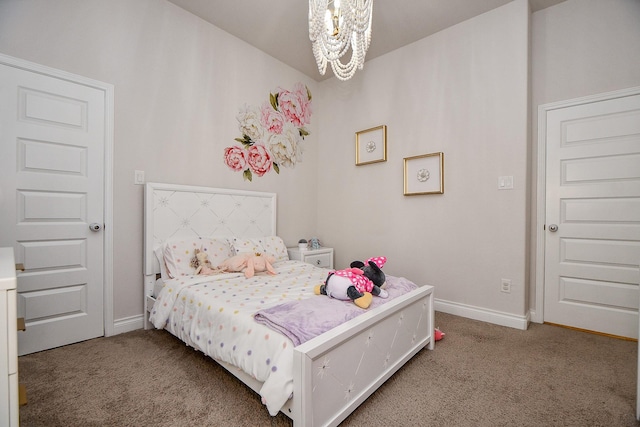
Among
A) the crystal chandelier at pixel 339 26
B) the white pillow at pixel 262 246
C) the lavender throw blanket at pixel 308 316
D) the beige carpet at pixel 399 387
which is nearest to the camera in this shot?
the lavender throw blanket at pixel 308 316

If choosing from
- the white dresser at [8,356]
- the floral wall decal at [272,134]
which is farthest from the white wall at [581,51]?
the white dresser at [8,356]

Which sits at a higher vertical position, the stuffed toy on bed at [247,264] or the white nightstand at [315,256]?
the stuffed toy on bed at [247,264]

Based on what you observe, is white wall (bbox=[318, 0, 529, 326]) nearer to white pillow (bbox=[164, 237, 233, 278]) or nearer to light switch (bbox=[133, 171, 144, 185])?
white pillow (bbox=[164, 237, 233, 278])

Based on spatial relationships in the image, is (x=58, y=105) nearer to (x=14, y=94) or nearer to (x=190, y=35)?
(x=14, y=94)

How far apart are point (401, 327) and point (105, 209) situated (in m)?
2.35

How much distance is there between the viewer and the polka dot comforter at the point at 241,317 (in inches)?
49.9

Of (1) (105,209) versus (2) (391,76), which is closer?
(1) (105,209)

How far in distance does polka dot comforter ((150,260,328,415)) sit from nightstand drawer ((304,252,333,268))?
75 cm

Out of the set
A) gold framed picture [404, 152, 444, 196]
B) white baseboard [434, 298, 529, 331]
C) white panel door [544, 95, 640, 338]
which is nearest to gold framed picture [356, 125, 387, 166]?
gold framed picture [404, 152, 444, 196]

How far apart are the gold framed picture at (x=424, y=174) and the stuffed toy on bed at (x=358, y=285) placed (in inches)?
56.4

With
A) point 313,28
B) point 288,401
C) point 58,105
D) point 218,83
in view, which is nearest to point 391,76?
point 313,28

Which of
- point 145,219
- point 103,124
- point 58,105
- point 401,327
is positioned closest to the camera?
point 401,327

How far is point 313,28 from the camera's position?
6.75ft

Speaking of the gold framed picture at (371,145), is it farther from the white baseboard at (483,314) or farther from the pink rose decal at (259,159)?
the white baseboard at (483,314)
